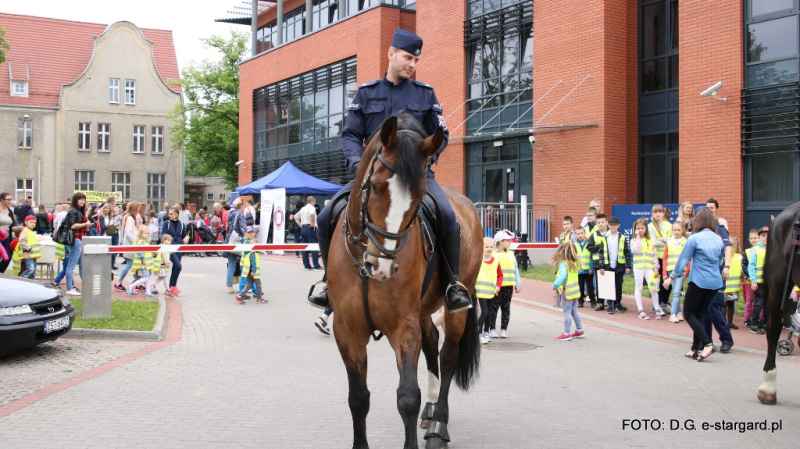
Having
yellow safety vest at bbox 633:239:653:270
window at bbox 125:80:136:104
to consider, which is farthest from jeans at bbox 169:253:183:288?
window at bbox 125:80:136:104

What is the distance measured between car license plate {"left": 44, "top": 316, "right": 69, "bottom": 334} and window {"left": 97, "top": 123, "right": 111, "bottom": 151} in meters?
52.0

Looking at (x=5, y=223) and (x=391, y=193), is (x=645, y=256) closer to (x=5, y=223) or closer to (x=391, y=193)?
(x=391, y=193)

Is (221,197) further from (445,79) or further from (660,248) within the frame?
(660,248)

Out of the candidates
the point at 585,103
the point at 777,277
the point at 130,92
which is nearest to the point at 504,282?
the point at 777,277

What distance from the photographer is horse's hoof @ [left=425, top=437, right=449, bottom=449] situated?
530 centimetres

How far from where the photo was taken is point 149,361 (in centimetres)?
930

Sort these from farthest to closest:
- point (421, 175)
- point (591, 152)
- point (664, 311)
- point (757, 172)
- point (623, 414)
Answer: point (591, 152) → point (757, 172) → point (664, 311) → point (623, 414) → point (421, 175)

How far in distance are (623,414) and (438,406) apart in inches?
79.6

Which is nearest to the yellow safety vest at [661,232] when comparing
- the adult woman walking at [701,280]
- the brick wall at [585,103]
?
the adult woman walking at [701,280]

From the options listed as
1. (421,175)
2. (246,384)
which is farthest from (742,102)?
(421,175)

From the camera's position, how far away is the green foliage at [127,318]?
11.3m

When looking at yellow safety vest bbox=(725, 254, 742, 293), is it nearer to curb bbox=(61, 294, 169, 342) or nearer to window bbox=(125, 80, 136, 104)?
curb bbox=(61, 294, 169, 342)

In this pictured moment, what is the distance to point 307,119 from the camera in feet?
119

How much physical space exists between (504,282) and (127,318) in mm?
6314
